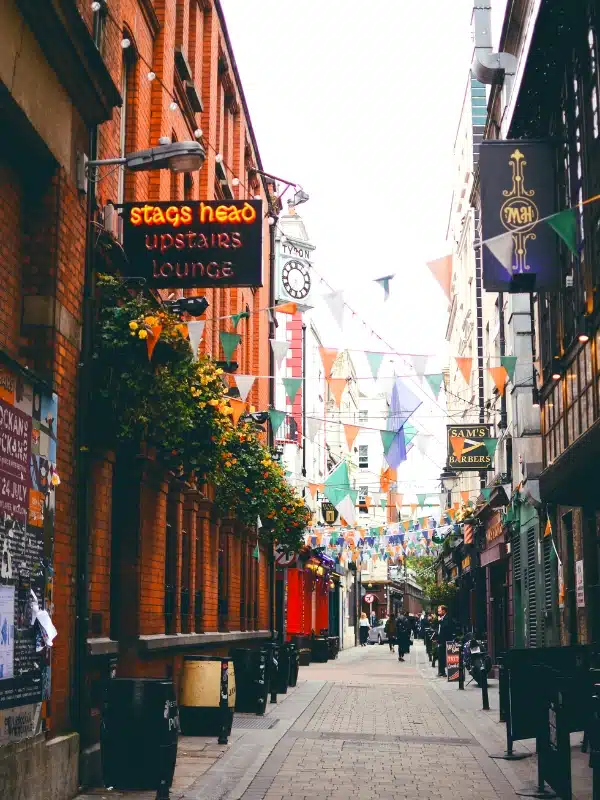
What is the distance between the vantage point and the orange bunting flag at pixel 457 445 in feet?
105

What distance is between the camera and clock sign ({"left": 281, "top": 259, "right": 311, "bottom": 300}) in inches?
1344

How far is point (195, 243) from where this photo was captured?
13273mm

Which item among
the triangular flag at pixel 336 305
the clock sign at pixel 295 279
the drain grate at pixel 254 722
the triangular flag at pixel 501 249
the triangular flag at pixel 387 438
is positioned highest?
the clock sign at pixel 295 279

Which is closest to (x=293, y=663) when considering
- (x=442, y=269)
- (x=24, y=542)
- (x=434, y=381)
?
(x=434, y=381)

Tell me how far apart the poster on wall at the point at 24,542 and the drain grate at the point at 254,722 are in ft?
24.8

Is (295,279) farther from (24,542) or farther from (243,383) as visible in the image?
(24,542)

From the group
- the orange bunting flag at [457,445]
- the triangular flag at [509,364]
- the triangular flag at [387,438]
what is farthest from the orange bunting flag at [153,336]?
the orange bunting flag at [457,445]

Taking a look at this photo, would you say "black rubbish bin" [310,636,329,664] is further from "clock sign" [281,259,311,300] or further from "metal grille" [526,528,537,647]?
"clock sign" [281,259,311,300]

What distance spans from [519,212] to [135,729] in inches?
497

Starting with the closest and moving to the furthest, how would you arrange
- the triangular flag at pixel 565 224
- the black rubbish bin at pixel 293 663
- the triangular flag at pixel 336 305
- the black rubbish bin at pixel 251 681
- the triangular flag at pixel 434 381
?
1. the triangular flag at pixel 565 224
2. the triangular flag at pixel 336 305
3. the triangular flag at pixel 434 381
4. the black rubbish bin at pixel 251 681
5. the black rubbish bin at pixel 293 663

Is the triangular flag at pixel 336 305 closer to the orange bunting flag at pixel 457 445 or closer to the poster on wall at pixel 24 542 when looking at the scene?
the poster on wall at pixel 24 542

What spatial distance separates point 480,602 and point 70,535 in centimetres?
3424

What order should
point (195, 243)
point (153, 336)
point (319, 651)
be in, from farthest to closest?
point (319, 651) < point (195, 243) < point (153, 336)

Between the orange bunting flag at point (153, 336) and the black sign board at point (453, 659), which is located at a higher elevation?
the orange bunting flag at point (153, 336)
